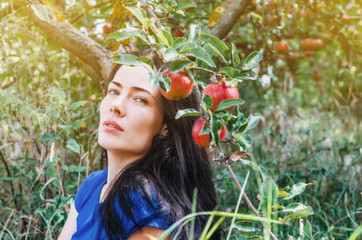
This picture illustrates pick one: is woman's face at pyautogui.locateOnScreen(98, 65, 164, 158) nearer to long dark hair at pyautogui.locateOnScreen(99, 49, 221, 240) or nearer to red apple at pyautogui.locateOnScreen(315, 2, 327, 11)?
long dark hair at pyautogui.locateOnScreen(99, 49, 221, 240)

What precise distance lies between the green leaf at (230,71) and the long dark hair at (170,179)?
17.7 inches

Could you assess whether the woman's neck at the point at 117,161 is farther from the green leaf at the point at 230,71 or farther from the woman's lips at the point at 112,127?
the green leaf at the point at 230,71

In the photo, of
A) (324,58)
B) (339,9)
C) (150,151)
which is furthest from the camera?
(324,58)

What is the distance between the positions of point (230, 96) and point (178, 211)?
46 cm

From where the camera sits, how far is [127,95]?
1.36 meters

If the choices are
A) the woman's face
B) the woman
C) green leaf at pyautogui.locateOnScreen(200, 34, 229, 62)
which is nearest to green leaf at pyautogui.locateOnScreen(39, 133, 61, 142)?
the woman

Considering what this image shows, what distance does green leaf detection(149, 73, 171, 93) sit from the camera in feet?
2.95

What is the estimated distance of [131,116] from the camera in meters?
1.33

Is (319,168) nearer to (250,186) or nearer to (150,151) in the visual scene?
(250,186)

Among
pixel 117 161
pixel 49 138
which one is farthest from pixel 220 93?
pixel 49 138

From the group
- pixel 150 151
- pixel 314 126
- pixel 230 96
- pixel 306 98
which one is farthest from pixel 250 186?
pixel 306 98

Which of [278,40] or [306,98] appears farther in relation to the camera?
[306,98]

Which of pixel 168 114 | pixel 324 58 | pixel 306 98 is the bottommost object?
pixel 306 98

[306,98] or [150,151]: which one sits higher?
[150,151]
